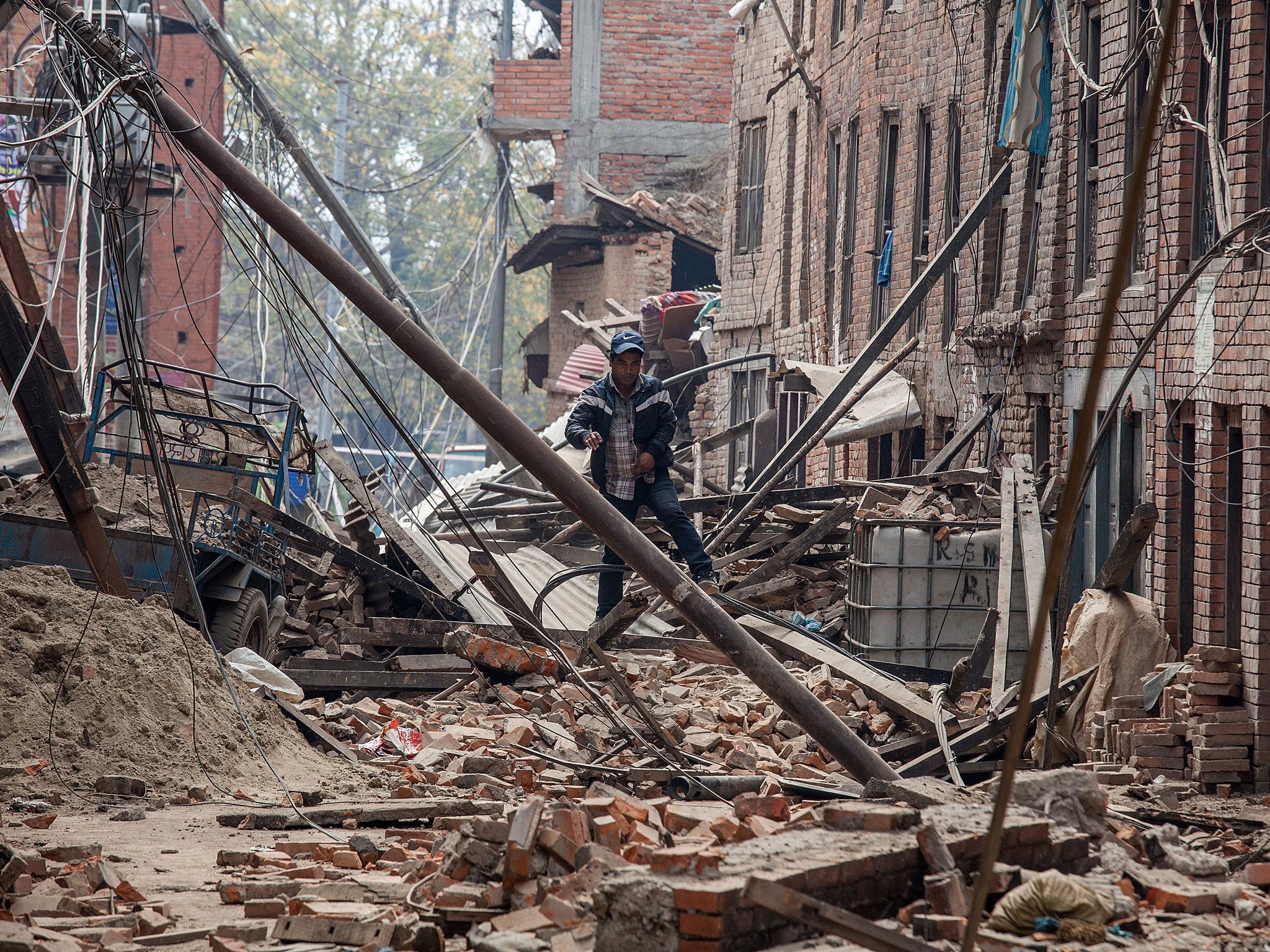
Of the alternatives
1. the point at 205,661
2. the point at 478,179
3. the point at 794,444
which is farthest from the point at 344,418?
the point at 205,661

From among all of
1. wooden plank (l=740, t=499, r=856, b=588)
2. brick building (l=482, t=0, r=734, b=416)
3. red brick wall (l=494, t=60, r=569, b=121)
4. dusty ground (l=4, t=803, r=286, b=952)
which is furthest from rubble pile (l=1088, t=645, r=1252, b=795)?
red brick wall (l=494, t=60, r=569, b=121)

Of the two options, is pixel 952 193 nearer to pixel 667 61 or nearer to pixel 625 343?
pixel 625 343

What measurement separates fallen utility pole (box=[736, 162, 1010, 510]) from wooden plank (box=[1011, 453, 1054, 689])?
2495 mm

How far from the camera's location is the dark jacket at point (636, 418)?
9977 millimetres

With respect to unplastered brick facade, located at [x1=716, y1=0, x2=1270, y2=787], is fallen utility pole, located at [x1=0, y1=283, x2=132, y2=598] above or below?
below

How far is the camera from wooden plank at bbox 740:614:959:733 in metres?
7.97

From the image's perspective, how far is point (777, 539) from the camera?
42.0ft

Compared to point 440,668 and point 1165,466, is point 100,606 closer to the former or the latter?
point 440,668

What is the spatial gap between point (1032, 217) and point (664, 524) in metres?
4.78

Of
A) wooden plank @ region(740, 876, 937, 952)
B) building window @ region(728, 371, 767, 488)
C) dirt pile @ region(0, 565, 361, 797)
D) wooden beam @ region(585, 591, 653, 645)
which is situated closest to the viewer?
wooden plank @ region(740, 876, 937, 952)

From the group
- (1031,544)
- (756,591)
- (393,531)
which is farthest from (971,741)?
(393,531)

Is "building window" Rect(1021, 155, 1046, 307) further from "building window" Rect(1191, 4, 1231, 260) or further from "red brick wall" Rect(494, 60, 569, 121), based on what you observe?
"red brick wall" Rect(494, 60, 569, 121)

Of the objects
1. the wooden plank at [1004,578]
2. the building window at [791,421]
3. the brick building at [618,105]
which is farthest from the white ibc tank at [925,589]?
the brick building at [618,105]

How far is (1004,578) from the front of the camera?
31.2 feet
